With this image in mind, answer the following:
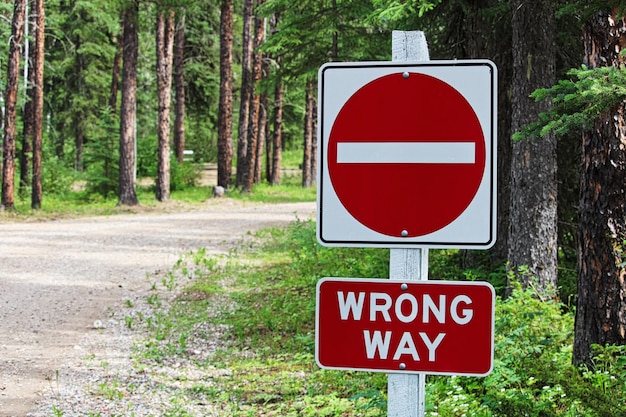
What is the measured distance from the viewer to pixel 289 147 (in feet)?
209

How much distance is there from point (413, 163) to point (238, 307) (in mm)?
8315

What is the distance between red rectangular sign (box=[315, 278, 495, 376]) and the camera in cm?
261

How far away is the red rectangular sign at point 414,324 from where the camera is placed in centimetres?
261

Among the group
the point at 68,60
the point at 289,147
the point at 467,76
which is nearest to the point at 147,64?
the point at 68,60

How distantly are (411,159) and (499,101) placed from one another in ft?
25.9

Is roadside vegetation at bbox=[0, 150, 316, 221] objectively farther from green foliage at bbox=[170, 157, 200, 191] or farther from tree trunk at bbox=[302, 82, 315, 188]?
tree trunk at bbox=[302, 82, 315, 188]

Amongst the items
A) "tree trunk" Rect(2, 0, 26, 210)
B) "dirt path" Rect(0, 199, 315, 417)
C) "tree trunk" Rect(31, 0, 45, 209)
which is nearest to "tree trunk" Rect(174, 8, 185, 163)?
"tree trunk" Rect(31, 0, 45, 209)

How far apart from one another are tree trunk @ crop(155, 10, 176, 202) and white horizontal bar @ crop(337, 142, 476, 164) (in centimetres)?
2695

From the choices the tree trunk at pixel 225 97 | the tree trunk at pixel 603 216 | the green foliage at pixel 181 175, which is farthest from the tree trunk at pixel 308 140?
the tree trunk at pixel 603 216

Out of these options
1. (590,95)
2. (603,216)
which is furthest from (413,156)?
(603,216)

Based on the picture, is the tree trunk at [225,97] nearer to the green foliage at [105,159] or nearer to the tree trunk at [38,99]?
the green foliage at [105,159]

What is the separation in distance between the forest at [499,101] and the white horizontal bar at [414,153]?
1657mm

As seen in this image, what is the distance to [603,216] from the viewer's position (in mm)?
5789

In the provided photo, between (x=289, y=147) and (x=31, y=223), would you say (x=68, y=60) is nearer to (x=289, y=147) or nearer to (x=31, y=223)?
(x=31, y=223)
